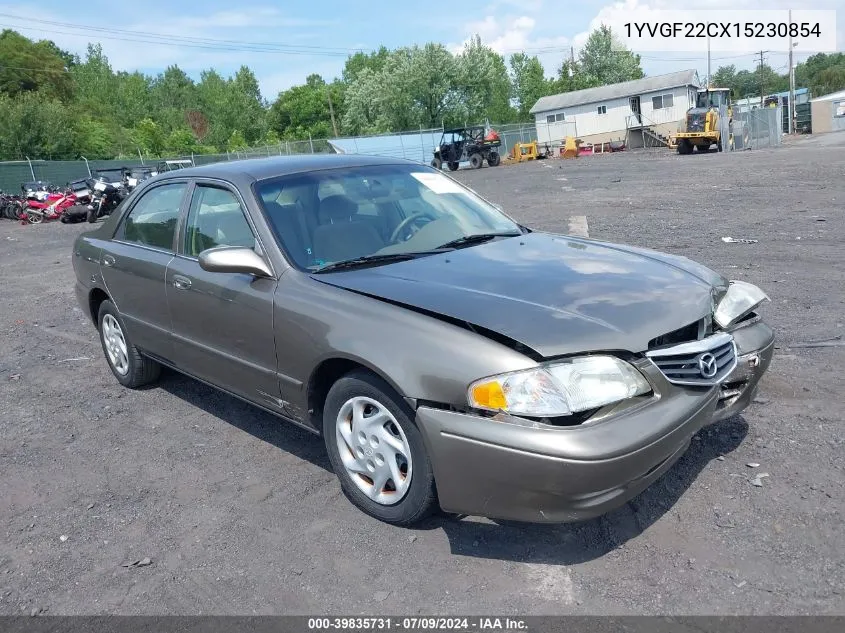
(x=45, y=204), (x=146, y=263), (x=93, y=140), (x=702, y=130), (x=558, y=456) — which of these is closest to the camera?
(x=558, y=456)

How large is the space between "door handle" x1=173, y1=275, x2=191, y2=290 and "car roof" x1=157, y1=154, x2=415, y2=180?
0.64 meters

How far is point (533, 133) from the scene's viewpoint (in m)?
56.6

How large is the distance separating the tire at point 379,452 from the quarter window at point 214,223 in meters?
1.11

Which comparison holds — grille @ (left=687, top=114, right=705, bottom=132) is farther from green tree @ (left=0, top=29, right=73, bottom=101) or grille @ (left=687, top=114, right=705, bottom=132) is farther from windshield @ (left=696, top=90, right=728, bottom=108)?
green tree @ (left=0, top=29, right=73, bottom=101)

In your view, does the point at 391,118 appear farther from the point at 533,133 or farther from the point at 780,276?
the point at 780,276

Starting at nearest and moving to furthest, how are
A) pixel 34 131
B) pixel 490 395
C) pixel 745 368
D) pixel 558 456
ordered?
pixel 558 456 < pixel 490 395 < pixel 745 368 < pixel 34 131

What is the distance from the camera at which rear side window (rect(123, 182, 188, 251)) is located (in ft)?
15.0

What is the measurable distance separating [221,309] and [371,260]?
2.94 ft

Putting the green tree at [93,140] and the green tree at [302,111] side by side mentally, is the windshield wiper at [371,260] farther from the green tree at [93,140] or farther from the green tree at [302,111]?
the green tree at [302,111]

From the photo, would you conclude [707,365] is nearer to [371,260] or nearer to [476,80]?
[371,260]

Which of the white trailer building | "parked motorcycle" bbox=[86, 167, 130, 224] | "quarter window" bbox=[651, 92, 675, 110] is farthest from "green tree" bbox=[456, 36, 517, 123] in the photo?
"parked motorcycle" bbox=[86, 167, 130, 224]

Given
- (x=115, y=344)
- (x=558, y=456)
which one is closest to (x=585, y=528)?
(x=558, y=456)

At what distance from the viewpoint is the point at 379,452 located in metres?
3.17

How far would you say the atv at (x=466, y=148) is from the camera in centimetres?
3847
